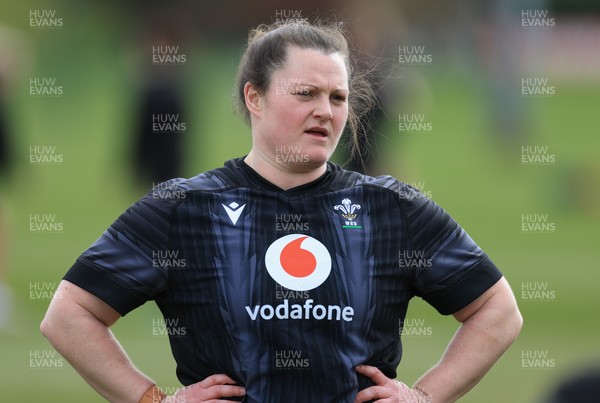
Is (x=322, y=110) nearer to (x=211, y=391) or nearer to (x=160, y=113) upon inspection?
(x=211, y=391)

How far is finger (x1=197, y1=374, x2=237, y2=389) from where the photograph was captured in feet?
12.3

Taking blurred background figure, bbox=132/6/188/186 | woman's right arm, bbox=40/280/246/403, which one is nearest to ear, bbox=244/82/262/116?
woman's right arm, bbox=40/280/246/403

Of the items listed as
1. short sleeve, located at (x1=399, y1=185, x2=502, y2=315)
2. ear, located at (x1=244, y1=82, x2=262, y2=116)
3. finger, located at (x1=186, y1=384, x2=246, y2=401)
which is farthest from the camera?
ear, located at (x1=244, y1=82, x2=262, y2=116)

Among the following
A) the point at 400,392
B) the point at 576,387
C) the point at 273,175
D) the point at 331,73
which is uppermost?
the point at 331,73

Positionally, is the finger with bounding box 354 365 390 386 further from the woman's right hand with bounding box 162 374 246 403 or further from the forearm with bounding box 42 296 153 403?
the forearm with bounding box 42 296 153 403

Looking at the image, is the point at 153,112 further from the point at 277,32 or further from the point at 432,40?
the point at 432,40

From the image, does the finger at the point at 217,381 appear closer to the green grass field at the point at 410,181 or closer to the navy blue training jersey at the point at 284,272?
the navy blue training jersey at the point at 284,272

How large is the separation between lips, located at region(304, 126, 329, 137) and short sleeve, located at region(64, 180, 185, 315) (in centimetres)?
49

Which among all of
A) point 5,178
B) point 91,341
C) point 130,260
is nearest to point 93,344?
point 91,341

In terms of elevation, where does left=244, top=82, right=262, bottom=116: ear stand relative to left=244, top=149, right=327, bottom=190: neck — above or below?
above

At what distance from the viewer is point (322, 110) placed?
387 centimetres

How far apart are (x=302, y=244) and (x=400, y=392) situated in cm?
56

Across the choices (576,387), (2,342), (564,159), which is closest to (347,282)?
(576,387)

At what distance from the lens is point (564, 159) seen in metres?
22.1
